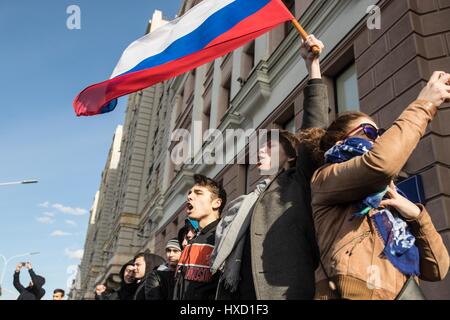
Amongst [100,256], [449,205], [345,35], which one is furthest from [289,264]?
[100,256]

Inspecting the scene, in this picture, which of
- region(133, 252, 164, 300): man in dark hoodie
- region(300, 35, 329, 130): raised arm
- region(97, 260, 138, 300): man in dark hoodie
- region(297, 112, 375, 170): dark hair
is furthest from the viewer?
region(97, 260, 138, 300): man in dark hoodie

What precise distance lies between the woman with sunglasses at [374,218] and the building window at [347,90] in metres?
5.06

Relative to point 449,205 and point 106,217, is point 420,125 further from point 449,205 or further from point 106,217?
point 106,217

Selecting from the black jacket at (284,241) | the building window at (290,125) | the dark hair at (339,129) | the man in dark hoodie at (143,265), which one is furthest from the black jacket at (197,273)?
the building window at (290,125)

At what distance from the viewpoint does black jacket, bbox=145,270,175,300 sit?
411 cm

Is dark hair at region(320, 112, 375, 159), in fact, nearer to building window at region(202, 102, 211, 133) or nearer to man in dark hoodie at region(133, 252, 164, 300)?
man in dark hoodie at region(133, 252, 164, 300)

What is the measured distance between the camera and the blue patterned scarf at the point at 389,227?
1591 mm

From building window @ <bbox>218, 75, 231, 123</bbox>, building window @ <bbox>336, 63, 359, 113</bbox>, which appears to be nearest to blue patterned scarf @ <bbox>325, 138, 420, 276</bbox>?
building window @ <bbox>336, 63, 359, 113</bbox>

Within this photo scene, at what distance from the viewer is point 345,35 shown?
673cm

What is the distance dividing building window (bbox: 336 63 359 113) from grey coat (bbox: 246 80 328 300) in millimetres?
4701

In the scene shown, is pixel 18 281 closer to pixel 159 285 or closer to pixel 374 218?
pixel 159 285

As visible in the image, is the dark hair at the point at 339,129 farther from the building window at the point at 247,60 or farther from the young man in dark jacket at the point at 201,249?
the building window at the point at 247,60
